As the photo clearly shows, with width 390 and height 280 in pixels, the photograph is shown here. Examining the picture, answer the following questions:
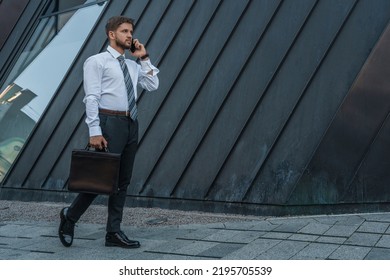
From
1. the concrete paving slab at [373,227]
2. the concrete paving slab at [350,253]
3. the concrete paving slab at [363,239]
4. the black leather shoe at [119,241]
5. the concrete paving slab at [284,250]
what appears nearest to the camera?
the concrete paving slab at [350,253]

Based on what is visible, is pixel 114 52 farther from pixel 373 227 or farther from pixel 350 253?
pixel 373 227

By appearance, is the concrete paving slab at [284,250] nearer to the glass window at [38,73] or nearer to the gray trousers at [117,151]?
the gray trousers at [117,151]

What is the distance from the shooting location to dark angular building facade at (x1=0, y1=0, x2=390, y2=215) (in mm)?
5770

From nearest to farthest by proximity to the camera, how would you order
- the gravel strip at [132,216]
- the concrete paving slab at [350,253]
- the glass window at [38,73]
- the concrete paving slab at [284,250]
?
the concrete paving slab at [350,253]
the concrete paving slab at [284,250]
the gravel strip at [132,216]
the glass window at [38,73]

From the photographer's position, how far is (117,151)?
→ 433 cm

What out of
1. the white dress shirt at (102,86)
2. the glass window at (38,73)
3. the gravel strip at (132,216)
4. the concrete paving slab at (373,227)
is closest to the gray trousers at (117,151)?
the white dress shirt at (102,86)

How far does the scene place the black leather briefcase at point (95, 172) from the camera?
162 inches

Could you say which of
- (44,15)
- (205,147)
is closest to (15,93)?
(44,15)

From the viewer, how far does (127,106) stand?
4.45m

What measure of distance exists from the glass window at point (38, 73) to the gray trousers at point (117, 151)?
182 inches

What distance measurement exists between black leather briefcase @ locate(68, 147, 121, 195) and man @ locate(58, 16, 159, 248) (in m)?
0.16
